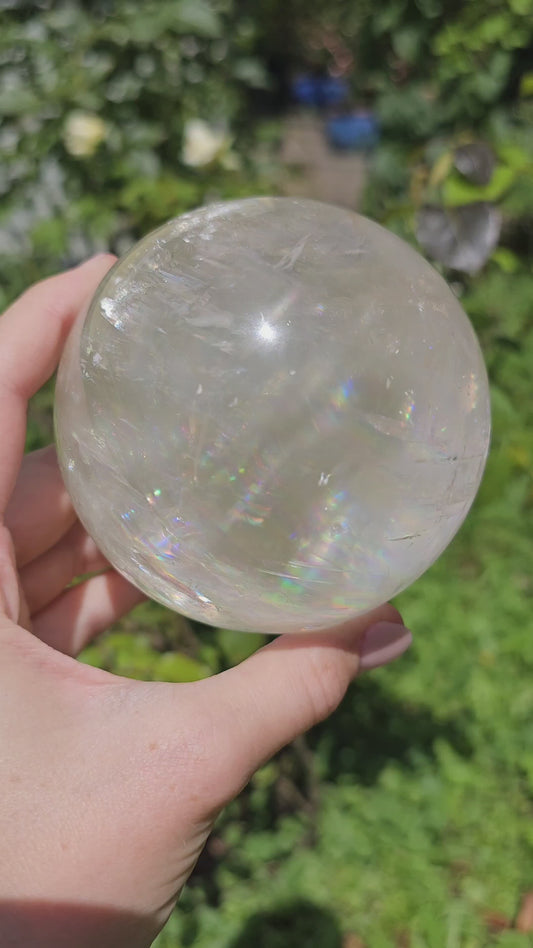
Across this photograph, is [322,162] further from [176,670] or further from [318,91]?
[176,670]

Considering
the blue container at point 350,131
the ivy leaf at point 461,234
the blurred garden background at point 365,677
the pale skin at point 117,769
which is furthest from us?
the blue container at point 350,131

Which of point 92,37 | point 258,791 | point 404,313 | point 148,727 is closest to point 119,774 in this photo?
point 148,727

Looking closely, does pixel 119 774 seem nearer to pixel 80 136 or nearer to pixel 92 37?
pixel 80 136

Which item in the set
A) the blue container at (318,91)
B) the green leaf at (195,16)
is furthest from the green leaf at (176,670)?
the blue container at (318,91)

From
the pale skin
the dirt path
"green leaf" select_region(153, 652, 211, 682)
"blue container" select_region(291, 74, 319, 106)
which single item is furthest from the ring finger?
"blue container" select_region(291, 74, 319, 106)

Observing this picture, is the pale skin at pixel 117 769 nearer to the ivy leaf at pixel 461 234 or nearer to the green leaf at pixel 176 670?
the green leaf at pixel 176 670

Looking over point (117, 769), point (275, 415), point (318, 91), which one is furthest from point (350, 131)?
point (117, 769)
